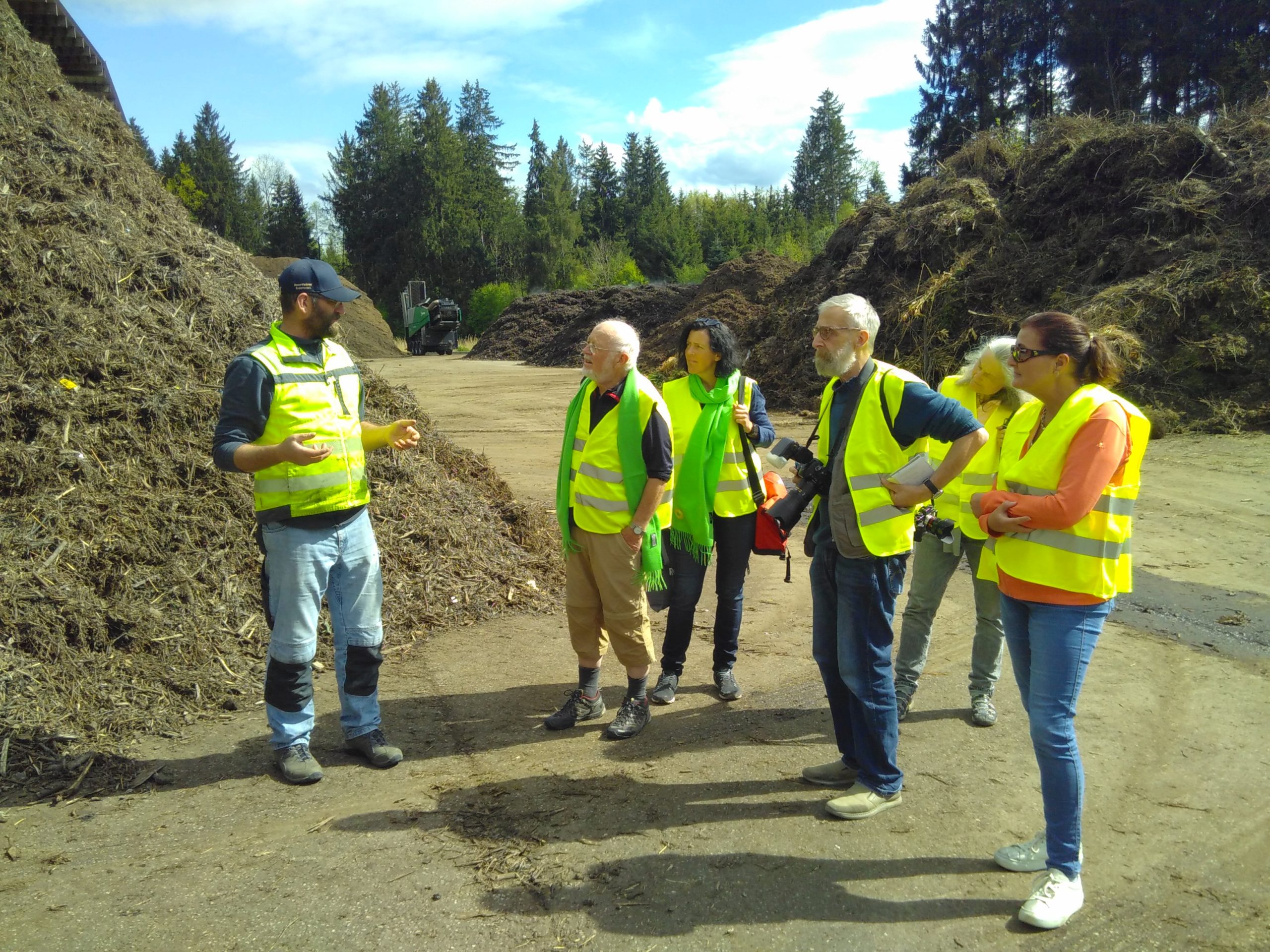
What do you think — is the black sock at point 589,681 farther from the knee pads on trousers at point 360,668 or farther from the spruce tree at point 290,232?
the spruce tree at point 290,232

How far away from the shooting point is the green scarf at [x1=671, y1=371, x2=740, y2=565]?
4.78 metres

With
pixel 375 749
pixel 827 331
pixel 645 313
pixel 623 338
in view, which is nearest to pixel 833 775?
pixel 827 331

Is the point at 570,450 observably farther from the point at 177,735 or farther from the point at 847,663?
the point at 177,735

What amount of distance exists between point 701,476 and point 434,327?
127 ft

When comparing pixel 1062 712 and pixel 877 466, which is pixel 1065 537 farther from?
pixel 877 466

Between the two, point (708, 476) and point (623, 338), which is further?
point (708, 476)

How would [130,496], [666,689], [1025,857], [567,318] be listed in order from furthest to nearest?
[567,318]
[130,496]
[666,689]
[1025,857]

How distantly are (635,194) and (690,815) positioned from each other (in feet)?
260

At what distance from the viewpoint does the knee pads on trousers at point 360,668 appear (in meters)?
4.21

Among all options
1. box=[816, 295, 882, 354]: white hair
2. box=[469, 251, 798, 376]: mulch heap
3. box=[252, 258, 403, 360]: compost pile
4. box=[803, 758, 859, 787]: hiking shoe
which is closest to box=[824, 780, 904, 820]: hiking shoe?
box=[803, 758, 859, 787]: hiking shoe

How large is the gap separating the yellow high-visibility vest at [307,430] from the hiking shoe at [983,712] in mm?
3112

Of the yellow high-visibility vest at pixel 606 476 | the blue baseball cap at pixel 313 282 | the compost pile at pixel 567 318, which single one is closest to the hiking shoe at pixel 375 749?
the yellow high-visibility vest at pixel 606 476

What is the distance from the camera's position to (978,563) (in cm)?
468

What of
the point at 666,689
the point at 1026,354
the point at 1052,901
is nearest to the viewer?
the point at 1052,901
